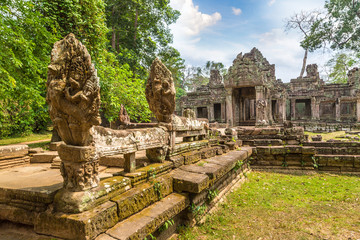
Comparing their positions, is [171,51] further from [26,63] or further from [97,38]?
[26,63]

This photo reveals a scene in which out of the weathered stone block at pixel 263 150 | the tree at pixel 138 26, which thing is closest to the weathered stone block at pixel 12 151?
the weathered stone block at pixel 263 150

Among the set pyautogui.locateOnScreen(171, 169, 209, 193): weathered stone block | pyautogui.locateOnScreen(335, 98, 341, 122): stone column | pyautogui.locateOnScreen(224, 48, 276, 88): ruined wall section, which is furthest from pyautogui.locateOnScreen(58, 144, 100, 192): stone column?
pyautogui.locateOnScreen(335, 98, 341, 122): stone column

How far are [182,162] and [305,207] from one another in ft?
8.84

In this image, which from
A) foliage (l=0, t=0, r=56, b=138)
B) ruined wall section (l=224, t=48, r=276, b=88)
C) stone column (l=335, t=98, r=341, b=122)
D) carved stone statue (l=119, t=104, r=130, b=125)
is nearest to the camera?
foliage (l=0, t=0, r=56, b=138)

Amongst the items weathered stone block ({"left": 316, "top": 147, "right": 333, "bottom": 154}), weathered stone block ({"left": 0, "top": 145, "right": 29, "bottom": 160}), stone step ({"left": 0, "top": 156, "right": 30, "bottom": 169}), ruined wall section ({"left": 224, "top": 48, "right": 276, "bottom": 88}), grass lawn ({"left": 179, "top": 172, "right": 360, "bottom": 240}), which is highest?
ruined wall section ({"left": 224, "top": 48, "right": 276, "bottom": 88})

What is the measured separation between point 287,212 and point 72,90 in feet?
13.9

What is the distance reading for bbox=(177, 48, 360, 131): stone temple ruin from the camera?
1377 cm

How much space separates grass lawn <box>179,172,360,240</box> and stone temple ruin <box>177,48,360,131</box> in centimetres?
794

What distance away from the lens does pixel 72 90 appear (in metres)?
2.05

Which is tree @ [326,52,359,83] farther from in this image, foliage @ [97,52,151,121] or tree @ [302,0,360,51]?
foliage @ [97,52,151,121]

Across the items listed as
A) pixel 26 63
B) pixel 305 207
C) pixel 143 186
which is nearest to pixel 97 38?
pixel 26 63

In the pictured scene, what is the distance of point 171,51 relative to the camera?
17.9 meters

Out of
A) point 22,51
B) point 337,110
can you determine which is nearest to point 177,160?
point 22,51

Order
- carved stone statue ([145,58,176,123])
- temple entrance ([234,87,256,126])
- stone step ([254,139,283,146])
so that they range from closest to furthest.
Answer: carved stone statue ([145,58,176,123]), stone step ([254,139,283,146]), temple entrance ([234,87,256,126])
